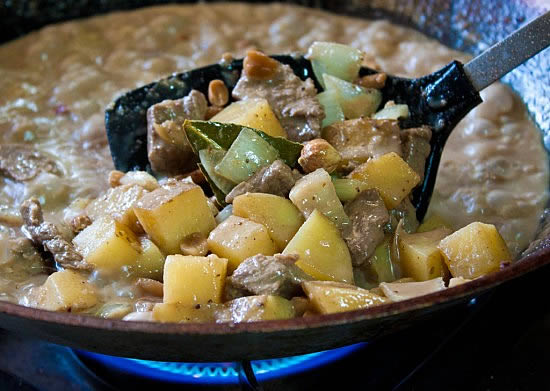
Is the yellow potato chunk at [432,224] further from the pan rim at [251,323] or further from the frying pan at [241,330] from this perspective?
the pan rim at [251,323]

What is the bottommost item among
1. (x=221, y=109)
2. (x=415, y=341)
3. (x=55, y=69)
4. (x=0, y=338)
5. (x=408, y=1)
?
(x=0, y=338)

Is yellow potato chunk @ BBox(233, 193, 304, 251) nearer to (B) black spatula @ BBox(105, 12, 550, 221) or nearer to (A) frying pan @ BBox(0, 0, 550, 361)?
(A) frying pan @ BBox(0, 0, 550, 361)

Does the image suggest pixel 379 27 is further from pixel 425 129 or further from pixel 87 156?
pixel 87 156

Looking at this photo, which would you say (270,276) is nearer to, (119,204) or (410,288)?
(410,288)

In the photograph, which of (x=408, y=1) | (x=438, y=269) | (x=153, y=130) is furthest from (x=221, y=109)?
(x=408, y=1)

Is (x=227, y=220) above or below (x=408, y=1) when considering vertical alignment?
below

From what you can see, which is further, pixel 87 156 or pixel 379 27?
pixel 379 27

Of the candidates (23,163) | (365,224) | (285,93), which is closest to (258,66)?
(285,93)

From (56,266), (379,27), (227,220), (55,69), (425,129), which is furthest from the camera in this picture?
(379,27)
